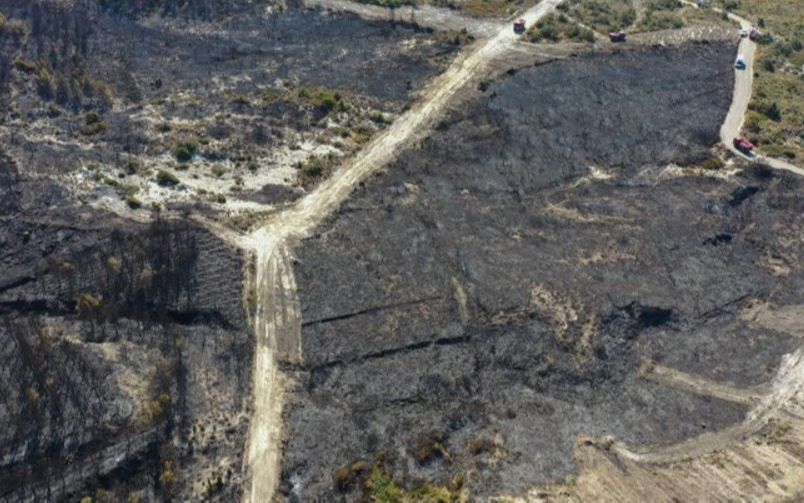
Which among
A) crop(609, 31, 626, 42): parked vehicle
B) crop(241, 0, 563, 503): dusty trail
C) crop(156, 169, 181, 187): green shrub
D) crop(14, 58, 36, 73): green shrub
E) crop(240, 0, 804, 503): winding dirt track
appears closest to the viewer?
crop(240, 0, 804, 503): winding dirt track

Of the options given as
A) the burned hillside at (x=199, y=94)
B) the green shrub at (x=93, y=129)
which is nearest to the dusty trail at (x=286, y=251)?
the burned hillside at (x=199, y=94)

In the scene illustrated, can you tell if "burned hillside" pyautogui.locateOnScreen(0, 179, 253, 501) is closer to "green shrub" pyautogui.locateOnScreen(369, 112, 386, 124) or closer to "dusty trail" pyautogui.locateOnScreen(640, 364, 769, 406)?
"green shrub" pyautogui.locateOnScreen(369, 112, 386, 124)

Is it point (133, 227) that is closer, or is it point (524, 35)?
point (133, 227)

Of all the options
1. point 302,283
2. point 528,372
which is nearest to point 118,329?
point 302,283

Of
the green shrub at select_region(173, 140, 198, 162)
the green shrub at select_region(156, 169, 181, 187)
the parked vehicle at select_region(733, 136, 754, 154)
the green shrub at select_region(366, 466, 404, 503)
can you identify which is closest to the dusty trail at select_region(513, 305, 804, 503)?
the green shrub at select_region(366, 466, 404, 503)

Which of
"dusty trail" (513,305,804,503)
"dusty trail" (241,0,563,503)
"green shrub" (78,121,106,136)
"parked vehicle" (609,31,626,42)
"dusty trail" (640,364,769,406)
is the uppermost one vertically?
"parked vehicle" (609,31,626,42)

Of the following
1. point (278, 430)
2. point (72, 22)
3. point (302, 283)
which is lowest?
point (278, 430)

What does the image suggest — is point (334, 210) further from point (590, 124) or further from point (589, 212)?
point (590, 124)
